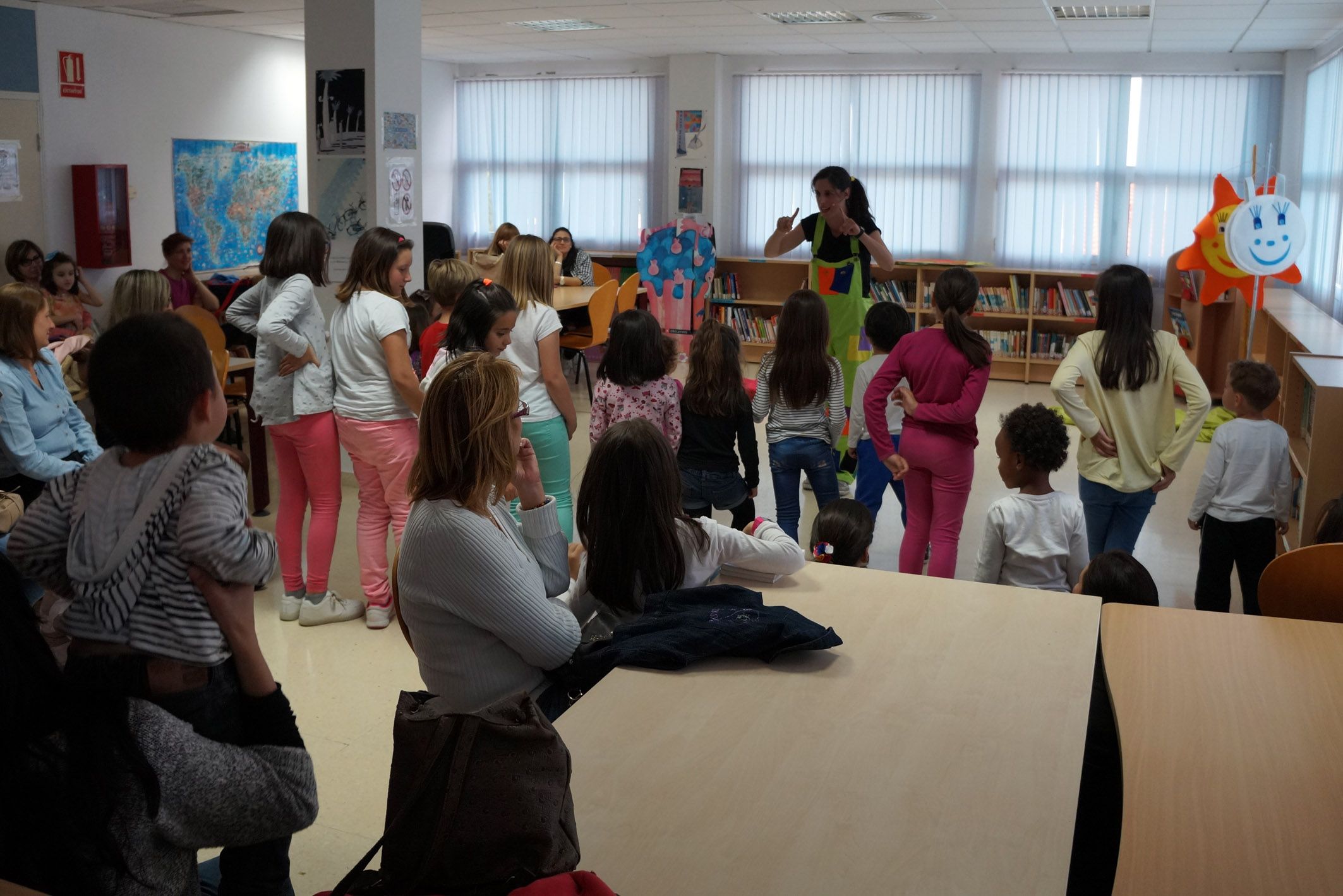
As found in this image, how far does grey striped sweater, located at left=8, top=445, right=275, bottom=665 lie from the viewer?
1474mm

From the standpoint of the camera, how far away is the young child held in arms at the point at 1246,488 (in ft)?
12.1

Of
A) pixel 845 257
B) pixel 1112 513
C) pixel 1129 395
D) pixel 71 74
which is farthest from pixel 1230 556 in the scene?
pixel 71 74

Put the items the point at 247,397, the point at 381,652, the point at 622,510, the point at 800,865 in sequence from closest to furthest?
the point at 800,865 → the point at 622,510 → the point at 381,652 → the point at 247,397

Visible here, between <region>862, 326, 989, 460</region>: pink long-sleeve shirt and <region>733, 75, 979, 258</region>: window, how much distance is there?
6912 millimetres

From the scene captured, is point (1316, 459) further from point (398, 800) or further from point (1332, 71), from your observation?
point (1332, 71)

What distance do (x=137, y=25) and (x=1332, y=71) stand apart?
848 cm

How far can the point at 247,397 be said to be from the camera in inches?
253

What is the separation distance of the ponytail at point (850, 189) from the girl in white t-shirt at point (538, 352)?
1.63 meters

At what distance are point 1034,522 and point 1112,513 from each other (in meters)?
0.77

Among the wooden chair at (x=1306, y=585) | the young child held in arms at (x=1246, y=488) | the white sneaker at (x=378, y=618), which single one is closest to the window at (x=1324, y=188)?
the young child held in arms at (x=1246, y=488)

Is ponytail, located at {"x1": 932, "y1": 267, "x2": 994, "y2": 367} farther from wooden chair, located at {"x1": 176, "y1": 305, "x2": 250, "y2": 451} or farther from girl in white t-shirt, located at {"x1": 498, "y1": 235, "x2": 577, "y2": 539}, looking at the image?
wooden chair, located at {"x1": 176, "y1": 305, "x2": 250, "y2": 451}

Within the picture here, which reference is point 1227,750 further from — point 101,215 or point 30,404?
point 101,215

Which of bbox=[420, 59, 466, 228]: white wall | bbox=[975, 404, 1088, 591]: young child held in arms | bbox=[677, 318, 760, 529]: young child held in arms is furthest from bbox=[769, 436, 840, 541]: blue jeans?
bbox=[420, 59, 466, 228]: white wall

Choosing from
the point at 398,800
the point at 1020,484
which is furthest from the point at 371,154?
the point at 398,800
